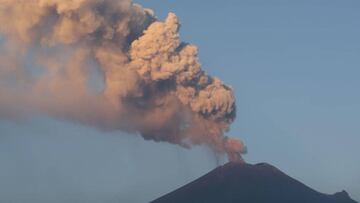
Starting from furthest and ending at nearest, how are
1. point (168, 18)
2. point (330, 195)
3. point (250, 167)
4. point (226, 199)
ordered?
point (330, 195) < point (250, 167) < point (226, 199) < point (168, 18)

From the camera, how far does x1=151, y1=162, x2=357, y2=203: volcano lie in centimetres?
8544

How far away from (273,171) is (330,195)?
11693mm

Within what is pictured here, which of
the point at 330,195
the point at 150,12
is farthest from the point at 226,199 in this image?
the point at 150,12

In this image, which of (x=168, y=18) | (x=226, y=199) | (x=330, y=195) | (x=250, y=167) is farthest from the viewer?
(x=330, y=195)

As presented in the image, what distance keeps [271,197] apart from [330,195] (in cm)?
1751

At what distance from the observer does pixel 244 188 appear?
286 feet

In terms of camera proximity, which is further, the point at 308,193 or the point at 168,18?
the point at 308,193

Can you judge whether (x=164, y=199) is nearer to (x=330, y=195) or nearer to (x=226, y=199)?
(x=226, y=199)

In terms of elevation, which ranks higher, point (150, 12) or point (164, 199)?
point (150, 12)

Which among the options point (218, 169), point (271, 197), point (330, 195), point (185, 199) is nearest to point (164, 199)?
point (185, 199)

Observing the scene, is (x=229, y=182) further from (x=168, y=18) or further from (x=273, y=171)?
(x=168, y=18)

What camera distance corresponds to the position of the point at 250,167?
297ft

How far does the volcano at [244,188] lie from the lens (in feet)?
280

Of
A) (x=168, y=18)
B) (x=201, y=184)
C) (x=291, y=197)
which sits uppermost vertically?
(x=168, y=18)
